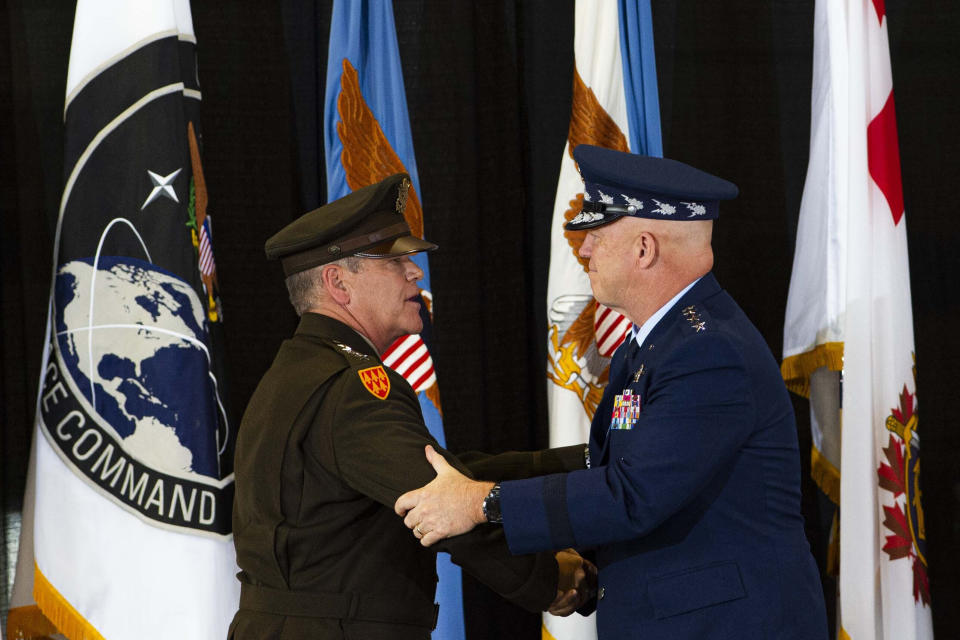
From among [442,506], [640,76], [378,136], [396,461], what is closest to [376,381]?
[396,461]

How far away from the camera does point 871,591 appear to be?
2654 mm

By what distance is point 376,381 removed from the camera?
1941 mm

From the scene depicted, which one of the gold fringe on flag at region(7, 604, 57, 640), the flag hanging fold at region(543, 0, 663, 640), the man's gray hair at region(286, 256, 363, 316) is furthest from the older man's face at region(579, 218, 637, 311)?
the gold fringe on flag at region(7, 604, 57, 640)

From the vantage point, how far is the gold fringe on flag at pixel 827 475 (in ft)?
9.36

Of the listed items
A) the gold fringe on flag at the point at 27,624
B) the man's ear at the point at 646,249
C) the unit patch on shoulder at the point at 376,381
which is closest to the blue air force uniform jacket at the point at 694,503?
the man's ear at the point at 646,249

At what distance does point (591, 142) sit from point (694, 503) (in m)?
1.37

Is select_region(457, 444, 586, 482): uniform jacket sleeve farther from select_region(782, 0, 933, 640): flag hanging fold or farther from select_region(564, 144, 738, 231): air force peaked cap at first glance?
select_region(782, 0, 933, 640): flag hanging fold

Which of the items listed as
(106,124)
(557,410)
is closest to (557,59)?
(557,410)

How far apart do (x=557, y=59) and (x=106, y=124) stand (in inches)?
59.1

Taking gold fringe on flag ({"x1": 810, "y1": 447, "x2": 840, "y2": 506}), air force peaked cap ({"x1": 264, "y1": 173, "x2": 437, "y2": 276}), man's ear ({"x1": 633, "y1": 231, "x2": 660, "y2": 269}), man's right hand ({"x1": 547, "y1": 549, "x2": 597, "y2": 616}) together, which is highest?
air force peaked cap ({"x1": 264, "y1": 173, "x2": 437, "y2": 276})

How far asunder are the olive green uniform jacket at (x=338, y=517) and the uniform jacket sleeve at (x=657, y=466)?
0.66 ft

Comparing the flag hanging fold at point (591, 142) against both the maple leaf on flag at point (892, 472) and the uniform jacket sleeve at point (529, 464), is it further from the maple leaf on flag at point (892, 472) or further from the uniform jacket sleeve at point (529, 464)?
the maple leaf on flag at point (892, 472)

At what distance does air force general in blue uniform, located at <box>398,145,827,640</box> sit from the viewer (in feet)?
5.70

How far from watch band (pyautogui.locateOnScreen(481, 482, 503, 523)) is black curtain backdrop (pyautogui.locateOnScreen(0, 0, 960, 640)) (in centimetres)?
148
